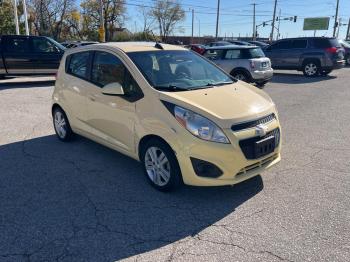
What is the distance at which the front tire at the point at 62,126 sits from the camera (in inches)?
219

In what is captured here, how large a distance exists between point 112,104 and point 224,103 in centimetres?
152

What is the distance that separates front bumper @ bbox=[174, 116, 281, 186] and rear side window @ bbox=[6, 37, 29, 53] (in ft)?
37.6

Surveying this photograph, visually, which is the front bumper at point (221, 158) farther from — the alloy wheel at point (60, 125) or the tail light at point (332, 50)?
the tail light at point (332, 50)

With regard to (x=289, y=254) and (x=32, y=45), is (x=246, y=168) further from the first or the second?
(x=32, y=45)

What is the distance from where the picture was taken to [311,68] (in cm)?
1570

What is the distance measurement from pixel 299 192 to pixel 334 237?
90 centimetres

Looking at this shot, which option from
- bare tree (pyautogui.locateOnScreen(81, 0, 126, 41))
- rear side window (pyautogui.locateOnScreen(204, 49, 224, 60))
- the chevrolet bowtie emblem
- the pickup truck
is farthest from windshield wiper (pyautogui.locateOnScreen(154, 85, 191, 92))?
bare tree (pyautogui.locateOnScreen(81, 0, 126, 41))

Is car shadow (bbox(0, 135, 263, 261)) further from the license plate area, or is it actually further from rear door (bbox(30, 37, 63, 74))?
rear door (bbox(30, 37, 63, 74))

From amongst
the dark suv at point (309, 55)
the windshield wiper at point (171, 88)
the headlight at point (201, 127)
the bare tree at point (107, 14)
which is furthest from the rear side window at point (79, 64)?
the bare tree at point (107, 14)

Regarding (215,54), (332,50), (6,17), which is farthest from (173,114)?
(6,17)

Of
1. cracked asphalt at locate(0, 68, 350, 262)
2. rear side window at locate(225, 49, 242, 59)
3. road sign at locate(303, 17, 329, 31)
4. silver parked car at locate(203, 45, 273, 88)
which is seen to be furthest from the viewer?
road sign at locate(303, 17, 329, 31)

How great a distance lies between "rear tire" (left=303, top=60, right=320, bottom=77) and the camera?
609 inches

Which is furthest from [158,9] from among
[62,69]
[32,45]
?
[62,69]

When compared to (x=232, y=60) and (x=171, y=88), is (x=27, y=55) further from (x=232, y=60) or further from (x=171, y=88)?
(x=171, y=88)
